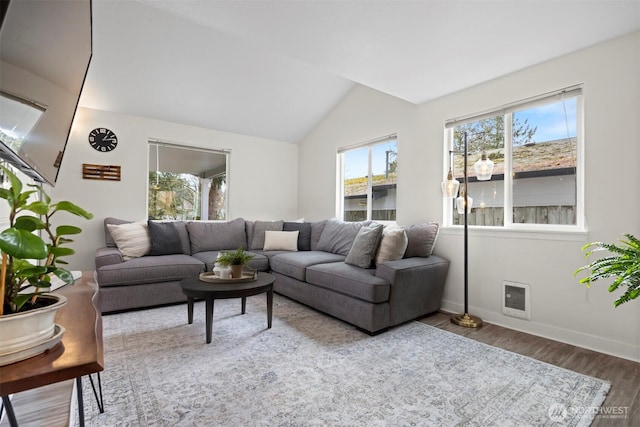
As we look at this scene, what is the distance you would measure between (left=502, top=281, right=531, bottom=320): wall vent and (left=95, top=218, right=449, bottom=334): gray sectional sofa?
545mm

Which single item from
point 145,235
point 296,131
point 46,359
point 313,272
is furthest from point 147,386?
point 296,131

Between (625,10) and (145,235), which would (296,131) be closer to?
(145,235)

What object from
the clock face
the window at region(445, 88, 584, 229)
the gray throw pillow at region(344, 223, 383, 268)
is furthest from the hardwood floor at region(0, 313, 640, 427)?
the clock face

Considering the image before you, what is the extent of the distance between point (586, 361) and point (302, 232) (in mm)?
3315

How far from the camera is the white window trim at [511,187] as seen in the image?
2358mm

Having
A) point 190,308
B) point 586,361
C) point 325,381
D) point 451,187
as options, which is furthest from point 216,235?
point 586,361

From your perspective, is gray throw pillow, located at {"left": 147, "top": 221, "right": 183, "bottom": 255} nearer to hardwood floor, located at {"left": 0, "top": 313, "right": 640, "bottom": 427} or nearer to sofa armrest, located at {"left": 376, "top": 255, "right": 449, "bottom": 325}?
hardwood floor, located at {"left": 0, "top": 313, "right": 640, "bottom": 427}

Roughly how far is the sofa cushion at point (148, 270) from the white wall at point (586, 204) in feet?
8.32

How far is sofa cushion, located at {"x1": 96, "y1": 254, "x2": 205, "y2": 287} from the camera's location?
9.43ft

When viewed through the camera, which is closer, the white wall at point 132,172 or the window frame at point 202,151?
the white wall at point 132,172

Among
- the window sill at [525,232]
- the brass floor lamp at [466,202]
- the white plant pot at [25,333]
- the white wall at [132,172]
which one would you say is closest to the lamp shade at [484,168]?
the brass floor lamp at [466,202]

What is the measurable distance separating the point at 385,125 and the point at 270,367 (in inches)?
123

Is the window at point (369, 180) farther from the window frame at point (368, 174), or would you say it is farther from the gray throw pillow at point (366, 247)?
the gray throw pillow at point (366, 247)
